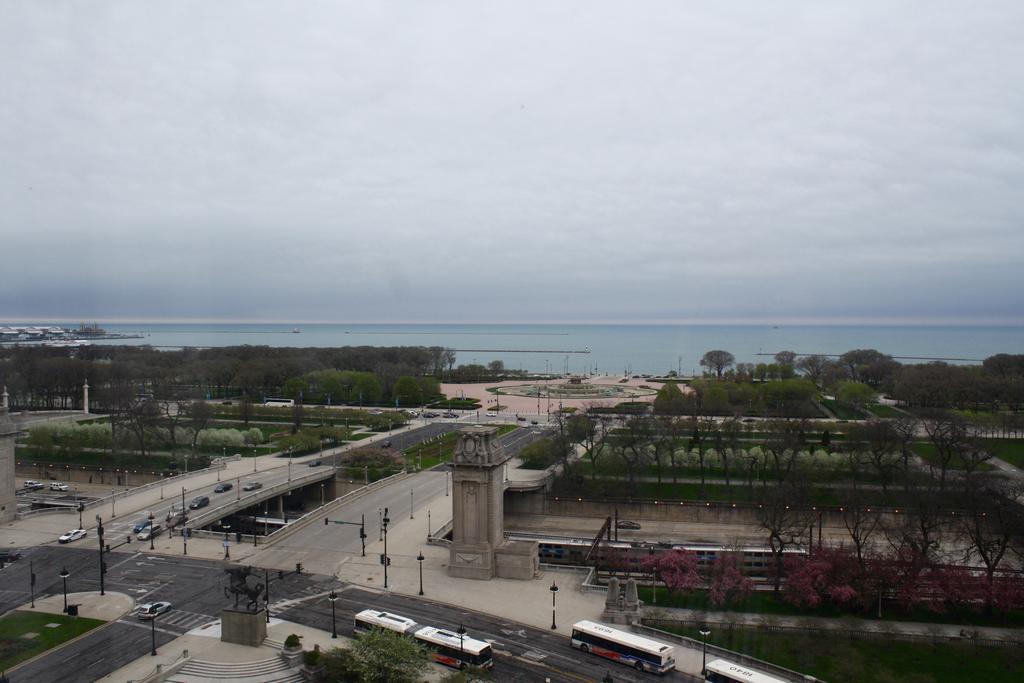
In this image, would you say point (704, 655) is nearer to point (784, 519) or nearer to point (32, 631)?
point (784, 519)

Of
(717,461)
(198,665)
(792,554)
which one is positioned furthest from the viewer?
(717,461)

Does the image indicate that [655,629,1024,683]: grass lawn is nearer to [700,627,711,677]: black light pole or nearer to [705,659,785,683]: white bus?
[700,627,711,677]: black light pole

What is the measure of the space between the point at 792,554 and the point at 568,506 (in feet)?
66.9

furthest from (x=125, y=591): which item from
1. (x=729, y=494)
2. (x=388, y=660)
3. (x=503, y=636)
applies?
(x=729, y=494)

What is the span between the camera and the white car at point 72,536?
40.2 metres

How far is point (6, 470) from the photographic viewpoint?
1781 inches

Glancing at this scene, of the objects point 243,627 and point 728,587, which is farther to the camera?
point 728,587

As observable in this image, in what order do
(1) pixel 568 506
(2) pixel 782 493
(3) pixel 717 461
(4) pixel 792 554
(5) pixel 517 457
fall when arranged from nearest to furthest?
(4) pixel 792 554 → (2) pixel 782 493 → (1) pixel 568 506 → (3) pixel 717 461 → (5) pixel 517 457

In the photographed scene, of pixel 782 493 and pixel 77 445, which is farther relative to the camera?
pixel 77 445

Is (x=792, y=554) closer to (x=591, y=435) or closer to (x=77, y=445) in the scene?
(x=591, y=435)

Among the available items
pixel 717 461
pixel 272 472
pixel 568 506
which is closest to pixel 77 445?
pixel 272 472

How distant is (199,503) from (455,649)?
2965 centimetres

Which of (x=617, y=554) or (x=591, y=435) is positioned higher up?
(x=591, y=435)

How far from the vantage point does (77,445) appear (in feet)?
222
